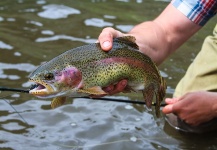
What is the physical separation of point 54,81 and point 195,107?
1.35m

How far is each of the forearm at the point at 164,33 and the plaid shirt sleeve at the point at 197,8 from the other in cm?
3

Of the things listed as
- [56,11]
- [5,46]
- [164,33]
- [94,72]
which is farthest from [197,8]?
[56,11]

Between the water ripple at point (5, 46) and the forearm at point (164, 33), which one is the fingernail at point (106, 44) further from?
the water ripple at point (5, 46)

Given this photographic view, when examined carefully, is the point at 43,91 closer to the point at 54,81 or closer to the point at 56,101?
the point at 54,81

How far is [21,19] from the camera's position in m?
5.79

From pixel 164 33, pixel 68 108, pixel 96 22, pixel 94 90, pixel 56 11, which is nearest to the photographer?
pixel 94 90

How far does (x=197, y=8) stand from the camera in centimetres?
309

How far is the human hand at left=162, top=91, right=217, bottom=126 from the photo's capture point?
2.97 meters

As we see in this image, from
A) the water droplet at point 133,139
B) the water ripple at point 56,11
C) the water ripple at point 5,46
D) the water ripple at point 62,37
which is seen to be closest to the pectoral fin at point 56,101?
the water droplet at point 133,139

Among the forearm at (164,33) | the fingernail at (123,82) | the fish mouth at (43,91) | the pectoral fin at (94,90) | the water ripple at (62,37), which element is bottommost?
the water ripple at (62,37)

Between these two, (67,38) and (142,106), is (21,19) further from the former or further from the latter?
(142,106)

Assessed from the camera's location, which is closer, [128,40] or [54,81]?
[54,81]

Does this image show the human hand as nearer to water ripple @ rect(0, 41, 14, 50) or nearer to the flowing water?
the flowing water

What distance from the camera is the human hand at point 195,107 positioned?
9.76ft
